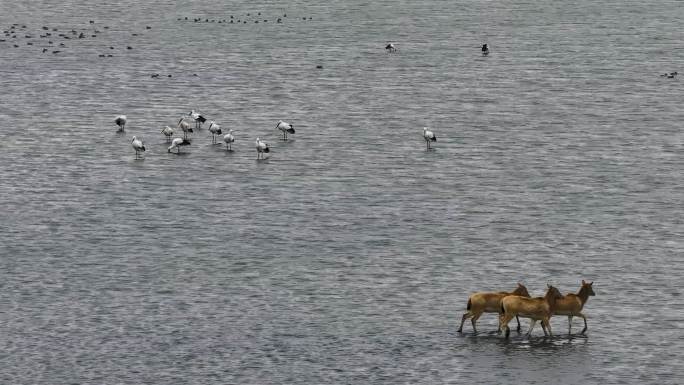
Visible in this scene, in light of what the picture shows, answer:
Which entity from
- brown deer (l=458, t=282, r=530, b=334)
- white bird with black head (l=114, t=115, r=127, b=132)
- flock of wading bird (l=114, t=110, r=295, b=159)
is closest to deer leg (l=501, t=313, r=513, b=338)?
brown deer (l=458, t=282, r=530, b=334)

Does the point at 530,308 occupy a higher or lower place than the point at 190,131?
lower

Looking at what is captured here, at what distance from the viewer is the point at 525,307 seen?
54750mm

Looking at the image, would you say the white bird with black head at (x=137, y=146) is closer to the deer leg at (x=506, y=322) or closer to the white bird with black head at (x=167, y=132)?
the white bird with black head at (x=167, y=132)

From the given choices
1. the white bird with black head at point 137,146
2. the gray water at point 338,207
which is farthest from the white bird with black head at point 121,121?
the white bird with black head at point 137,146

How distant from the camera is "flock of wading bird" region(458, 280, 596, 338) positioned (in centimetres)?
5484

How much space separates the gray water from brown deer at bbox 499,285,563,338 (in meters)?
0.80

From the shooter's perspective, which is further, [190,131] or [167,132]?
[190,131]

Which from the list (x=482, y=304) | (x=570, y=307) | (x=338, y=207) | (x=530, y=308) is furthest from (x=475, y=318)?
(x=338, y=207)

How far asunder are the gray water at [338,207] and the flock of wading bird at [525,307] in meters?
0.71

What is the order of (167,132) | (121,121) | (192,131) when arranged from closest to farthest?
(167,132) < (121,121) < (192,131)

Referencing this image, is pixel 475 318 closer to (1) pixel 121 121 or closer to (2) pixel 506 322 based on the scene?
(2) pixel 506 322

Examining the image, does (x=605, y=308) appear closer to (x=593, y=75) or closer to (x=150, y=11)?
(x=593, y=75)

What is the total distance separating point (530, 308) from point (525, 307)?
0.18 meters

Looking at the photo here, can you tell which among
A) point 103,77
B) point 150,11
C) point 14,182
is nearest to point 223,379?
point 14,182
